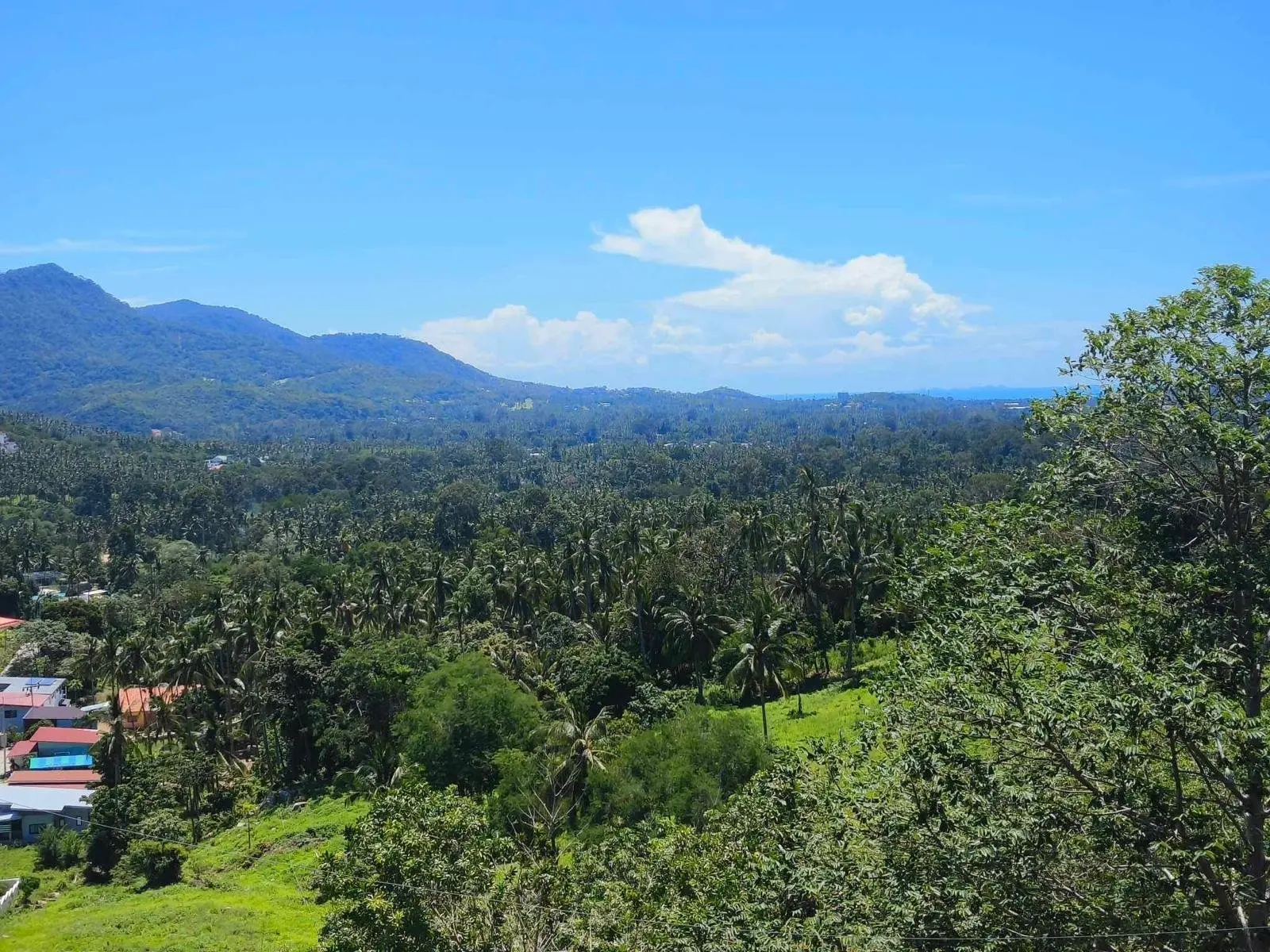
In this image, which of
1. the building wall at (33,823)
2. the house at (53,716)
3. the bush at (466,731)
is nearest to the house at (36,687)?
the house at (53,716)

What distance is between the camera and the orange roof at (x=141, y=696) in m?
58.3

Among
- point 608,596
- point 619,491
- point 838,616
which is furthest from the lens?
point 619,491

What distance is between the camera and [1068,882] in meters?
12.1

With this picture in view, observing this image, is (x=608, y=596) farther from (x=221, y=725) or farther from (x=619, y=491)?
(x=619, y=491)

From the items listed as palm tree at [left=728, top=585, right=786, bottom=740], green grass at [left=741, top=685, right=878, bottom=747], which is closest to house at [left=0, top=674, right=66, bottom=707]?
green grass at [left=741, top=685, right=878, bottom=747]

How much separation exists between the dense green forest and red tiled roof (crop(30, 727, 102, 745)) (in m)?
3.97

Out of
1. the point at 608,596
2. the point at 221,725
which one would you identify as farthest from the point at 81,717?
A: the point at 608,596

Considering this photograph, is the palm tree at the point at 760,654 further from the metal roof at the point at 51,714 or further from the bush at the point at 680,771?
the metal roof at the point at 51,714

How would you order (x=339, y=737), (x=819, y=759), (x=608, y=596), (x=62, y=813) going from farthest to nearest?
(x=608, y=596), (x=339, y=737), (x=62, y=813), (x=819, y=759)

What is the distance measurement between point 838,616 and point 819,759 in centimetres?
4273

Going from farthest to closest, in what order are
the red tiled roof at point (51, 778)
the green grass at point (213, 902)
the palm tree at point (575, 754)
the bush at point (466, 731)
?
1. the red tiled roof at point (51, 778)
2. the bush at point (466, 731)
3. the palm tree at point (575, 754)
4. the green grass at point (213, 902)

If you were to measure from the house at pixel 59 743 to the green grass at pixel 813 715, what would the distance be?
42.7m

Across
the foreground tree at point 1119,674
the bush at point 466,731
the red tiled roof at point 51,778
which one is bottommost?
the red tiled roof at point 51,778

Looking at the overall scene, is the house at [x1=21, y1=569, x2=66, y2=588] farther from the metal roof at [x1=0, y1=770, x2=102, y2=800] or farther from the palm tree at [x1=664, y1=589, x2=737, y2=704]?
the palm tree at [x1=664, y1=589, x2=737, y2=704]
